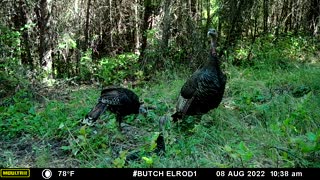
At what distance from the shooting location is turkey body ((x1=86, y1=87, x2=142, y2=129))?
4695 millimetres

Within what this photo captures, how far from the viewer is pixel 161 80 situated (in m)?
8.25

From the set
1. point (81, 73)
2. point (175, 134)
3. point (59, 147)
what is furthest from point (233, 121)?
point (81, 73)

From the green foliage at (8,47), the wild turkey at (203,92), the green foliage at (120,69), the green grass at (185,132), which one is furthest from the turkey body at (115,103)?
the green foliage at (120,69)

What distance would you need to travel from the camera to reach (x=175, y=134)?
4863mm

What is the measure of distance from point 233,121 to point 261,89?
5.64ft

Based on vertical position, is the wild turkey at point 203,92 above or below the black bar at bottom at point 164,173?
above

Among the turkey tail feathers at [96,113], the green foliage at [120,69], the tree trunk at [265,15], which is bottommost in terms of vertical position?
the green foliage at [120,69]

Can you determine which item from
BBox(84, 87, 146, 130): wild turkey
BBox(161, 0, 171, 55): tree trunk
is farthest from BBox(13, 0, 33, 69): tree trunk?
BBox(84, 87, 146, 130): wild turkey

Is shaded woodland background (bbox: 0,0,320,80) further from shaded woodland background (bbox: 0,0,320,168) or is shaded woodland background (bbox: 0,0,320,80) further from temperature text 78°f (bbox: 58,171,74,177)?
temperature text 78°f (bbox: 58,171,74,177)

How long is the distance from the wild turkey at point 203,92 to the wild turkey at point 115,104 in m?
0.58

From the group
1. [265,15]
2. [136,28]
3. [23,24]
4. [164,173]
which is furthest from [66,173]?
[136,28]

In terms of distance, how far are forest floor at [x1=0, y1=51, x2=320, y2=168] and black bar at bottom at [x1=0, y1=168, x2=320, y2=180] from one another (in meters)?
0.11

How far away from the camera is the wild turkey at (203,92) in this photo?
16.1ft

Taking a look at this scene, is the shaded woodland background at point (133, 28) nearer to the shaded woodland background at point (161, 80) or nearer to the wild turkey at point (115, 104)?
the shaded woodland background at point (161, 80)
